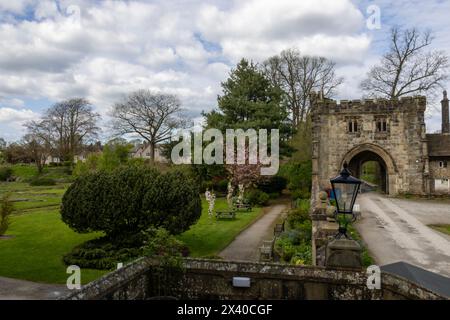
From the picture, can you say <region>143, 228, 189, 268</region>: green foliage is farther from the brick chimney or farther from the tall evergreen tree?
the brick chimney

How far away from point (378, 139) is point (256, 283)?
950 inches

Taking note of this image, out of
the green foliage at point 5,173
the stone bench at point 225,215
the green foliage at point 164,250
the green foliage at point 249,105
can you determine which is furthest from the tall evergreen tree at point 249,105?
the green foliage at point 5,173

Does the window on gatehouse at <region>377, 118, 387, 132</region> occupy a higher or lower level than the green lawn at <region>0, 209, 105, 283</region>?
higher

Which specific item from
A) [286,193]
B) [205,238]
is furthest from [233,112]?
[205,238]

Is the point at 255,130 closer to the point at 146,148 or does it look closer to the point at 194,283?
the point at 194,283

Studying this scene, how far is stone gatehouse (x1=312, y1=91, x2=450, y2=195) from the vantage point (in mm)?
27062

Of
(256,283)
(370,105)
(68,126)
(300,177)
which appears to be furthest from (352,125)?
(68,126)

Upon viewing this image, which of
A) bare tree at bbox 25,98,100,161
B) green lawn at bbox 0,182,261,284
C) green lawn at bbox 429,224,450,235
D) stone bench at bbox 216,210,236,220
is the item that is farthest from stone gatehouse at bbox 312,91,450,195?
bare tree at bbox 25,98,100,161

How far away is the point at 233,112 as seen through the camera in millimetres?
34062

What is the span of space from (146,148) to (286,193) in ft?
164

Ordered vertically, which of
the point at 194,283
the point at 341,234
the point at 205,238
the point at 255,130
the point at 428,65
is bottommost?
the point at 205,238

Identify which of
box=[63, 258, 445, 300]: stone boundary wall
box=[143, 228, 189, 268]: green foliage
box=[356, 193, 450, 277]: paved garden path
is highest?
box=[143, 228, 189, 268]: green foliage

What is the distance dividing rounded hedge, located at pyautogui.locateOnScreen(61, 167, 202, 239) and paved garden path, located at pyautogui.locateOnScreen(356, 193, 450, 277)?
7.23m

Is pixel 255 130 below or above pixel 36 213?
above
